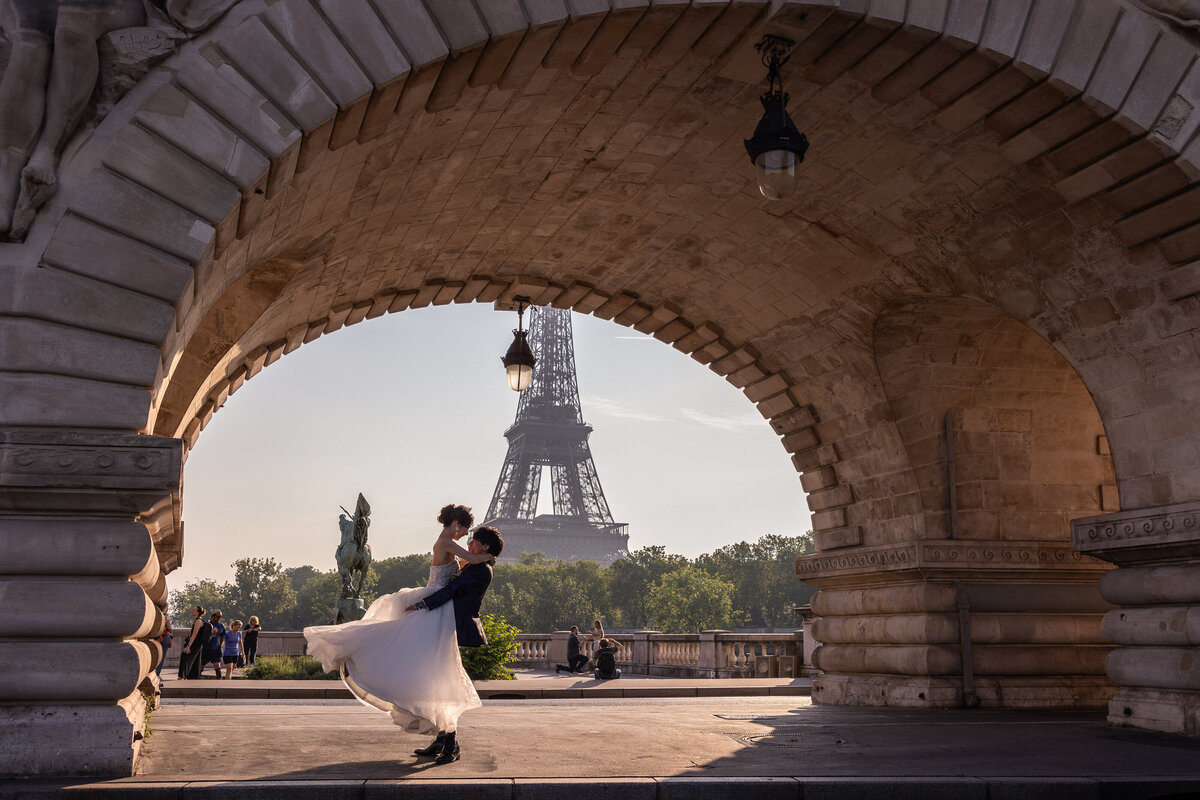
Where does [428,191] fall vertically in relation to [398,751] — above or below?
above

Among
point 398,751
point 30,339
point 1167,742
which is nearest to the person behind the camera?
point 30,339

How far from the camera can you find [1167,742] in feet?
28.2

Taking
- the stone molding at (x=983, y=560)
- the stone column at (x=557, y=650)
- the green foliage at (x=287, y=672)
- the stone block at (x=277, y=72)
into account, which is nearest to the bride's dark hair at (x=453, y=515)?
the stone block at (x=277, y=72)

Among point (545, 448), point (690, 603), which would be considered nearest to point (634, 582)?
point (690, 603)

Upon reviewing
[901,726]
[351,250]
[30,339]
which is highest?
[351,250]

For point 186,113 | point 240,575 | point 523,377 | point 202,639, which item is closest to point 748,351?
point 523,377

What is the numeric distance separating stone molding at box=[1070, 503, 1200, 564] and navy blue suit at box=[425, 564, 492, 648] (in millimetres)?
6035

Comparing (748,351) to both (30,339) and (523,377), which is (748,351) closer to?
(523,377)

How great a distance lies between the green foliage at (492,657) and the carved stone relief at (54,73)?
595 inches

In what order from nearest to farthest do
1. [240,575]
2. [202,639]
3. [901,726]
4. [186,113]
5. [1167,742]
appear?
[186,113]
[1167,742]
[901,726]
[202,639]
[240,575]

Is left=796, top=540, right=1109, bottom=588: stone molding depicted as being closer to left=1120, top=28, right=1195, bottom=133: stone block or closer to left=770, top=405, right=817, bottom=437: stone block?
left=770, top=405, right=817, bottom=437: stone block

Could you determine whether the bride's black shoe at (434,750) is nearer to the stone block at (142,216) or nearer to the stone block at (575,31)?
the stone block at (142,216)

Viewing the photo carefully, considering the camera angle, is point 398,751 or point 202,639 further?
point 202,639

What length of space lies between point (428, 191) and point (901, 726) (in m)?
7.00
